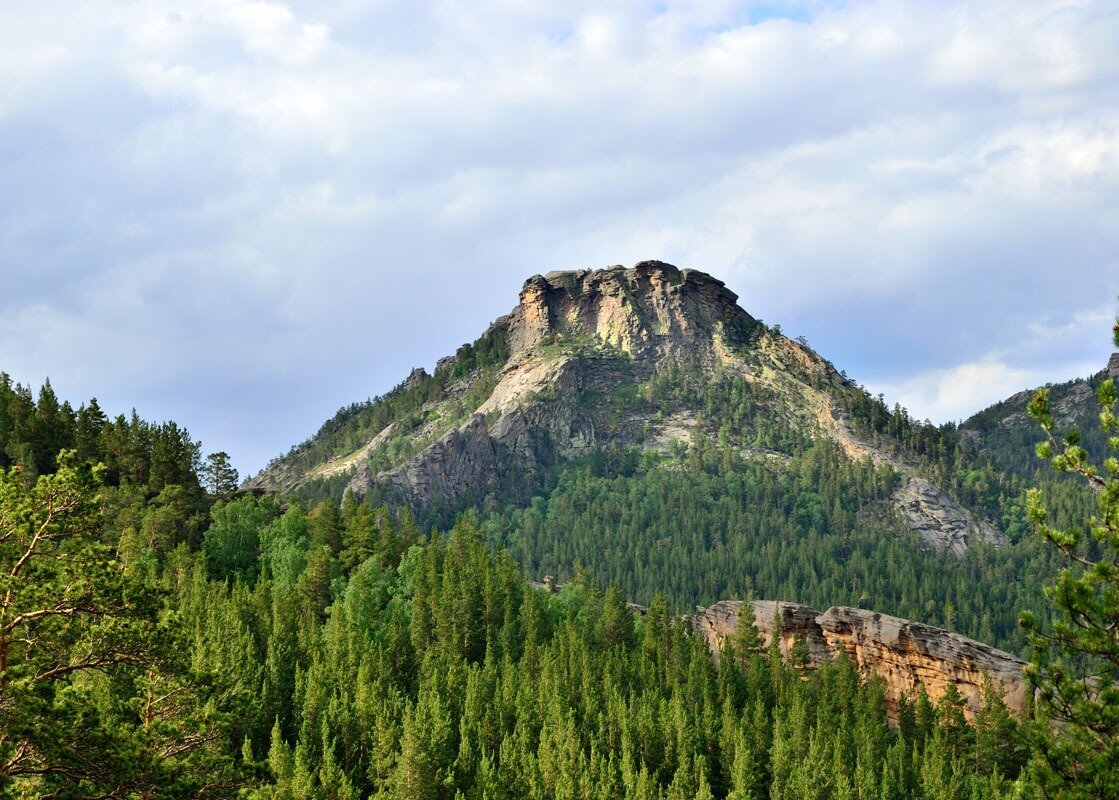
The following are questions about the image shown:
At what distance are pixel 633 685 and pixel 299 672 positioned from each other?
31838 mm

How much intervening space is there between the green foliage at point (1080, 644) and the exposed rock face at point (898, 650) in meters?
93.1

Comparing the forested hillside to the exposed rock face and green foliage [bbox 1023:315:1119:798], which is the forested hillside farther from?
the exposed rock face

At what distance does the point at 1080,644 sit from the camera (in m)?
31.0

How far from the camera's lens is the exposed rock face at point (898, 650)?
419 ft

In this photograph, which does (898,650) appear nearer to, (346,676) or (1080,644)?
(346,676)

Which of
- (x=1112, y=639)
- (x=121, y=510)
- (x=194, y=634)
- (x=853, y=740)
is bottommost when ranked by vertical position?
(x=853, y=740)

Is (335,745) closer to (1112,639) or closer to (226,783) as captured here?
(226,783)

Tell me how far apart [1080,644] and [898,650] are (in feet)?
360

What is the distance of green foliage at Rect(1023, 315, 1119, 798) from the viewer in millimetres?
30562

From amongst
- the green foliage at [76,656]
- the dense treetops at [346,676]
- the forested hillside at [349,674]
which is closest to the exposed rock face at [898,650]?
the forested hillside at [349,674]

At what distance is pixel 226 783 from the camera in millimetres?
32031

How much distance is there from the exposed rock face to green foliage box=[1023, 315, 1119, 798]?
305 ft

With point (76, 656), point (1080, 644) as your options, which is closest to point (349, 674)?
point (76, 656)

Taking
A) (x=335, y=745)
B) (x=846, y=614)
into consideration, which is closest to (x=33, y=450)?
(x=335, y=745)
